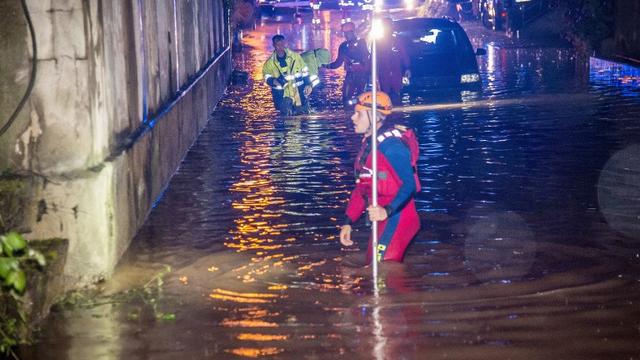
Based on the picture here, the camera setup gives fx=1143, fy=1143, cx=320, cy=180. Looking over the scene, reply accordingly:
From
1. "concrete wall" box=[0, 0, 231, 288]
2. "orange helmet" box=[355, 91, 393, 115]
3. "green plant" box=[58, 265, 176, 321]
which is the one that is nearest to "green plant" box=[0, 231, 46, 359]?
"green plant" box=[58, 265, 176, 321]

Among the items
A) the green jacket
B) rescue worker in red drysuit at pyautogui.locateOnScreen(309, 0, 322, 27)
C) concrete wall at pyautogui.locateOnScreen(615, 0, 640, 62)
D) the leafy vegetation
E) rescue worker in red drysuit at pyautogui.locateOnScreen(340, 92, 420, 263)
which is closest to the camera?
rescue worker in red drysuit at pyautogui.locateOnScreen(340, 92, 420, 263)

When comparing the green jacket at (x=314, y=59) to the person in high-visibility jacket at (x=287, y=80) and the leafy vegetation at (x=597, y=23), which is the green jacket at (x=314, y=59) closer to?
the person in high-visibility jacket at (x=287, y=80)

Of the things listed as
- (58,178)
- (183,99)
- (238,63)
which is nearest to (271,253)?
(58,178)

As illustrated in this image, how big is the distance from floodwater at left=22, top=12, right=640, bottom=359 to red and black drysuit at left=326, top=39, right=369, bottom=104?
2.95 meters

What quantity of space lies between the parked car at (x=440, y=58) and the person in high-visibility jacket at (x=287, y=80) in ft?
6.12

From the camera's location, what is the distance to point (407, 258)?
360 inches

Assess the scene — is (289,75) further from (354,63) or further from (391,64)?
(391,64)

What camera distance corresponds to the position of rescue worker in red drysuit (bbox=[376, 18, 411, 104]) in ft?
61.7

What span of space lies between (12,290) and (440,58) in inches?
633

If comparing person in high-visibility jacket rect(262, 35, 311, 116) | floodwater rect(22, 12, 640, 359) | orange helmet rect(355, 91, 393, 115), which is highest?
orange helmet rect(355, 91, 393, 115)

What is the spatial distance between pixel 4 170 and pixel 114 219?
0.93 metres

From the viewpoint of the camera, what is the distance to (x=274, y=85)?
2042 centimetres

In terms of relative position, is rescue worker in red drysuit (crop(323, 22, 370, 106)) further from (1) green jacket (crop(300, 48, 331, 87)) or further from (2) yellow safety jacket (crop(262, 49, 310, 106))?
(2) yellow safety jacket (crop(262, 49, 310, 106))

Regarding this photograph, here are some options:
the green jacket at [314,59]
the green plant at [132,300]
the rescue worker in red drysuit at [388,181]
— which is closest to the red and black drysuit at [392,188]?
the rescue worker in red drysuit at [388,181]
